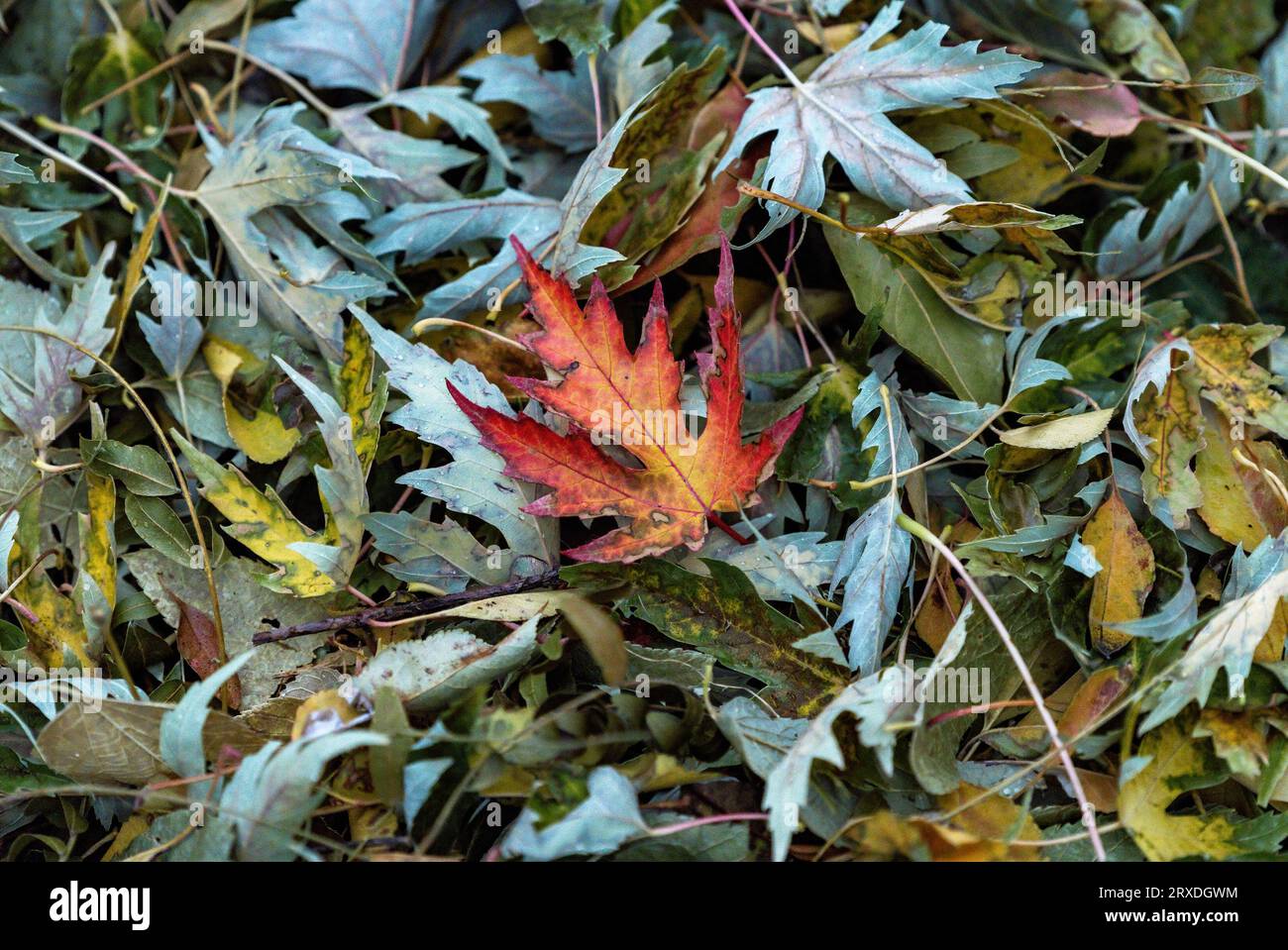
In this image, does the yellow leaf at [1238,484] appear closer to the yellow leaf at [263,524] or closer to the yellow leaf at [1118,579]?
the yellow leaf at [1118,579]

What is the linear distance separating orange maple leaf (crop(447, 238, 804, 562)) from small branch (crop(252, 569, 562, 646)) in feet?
0.20

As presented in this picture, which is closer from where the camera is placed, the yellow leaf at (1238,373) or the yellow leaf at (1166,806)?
the yellow leaf at (1166,806)

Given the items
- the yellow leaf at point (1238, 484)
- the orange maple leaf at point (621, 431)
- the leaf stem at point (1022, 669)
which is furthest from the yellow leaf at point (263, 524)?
the yellow leaf at point (1238, 484)

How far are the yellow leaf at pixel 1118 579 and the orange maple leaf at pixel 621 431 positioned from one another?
26 centimetres

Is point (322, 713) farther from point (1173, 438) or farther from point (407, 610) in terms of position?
point (1173, 438)

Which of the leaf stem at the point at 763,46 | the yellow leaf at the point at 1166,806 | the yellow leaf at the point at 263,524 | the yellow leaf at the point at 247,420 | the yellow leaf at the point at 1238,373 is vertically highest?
the leaf stem at the point at 763,46

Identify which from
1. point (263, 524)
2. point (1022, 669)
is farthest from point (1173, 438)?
point (263, 524)

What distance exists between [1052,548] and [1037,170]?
35 cm

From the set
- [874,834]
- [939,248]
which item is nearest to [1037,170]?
[939,248]

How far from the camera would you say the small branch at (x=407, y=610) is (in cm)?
76

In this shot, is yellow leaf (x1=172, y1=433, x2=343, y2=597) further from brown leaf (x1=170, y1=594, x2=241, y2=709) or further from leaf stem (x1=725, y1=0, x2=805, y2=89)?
leaf stem (x1=725, y1=0, x2=805, y2=89)

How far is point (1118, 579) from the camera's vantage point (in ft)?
2.52

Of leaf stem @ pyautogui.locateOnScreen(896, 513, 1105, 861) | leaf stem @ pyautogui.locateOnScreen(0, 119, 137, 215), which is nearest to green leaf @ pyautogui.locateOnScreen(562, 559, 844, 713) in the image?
leaf stem @ pyautogui.locateOnScreen(896, 513, 1105, 861)
